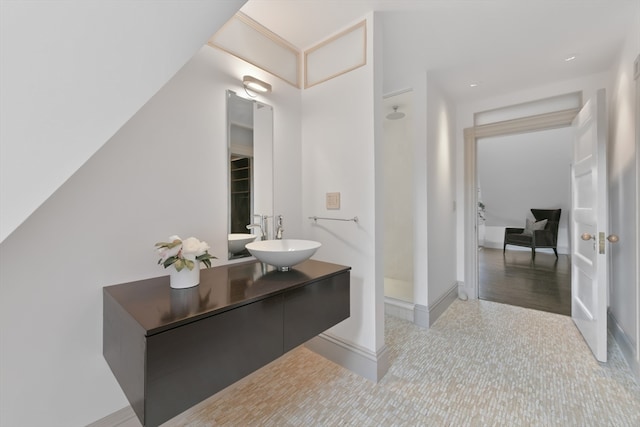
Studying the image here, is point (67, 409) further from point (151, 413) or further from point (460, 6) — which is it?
point (460, 6)

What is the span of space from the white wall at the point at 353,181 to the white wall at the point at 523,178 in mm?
4916

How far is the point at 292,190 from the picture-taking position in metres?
2.13

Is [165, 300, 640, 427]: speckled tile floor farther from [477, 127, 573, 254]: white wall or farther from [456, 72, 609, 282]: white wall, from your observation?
[477, 127, 573, 254]: white wall

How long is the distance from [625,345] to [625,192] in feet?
3.82

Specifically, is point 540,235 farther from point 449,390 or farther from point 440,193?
point 449,390

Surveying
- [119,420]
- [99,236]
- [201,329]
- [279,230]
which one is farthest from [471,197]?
[119,420]

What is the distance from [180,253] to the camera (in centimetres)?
121

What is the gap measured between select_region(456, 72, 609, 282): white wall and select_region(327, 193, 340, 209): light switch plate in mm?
2162

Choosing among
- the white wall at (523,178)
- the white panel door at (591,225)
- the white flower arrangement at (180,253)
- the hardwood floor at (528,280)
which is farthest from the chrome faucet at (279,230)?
the white wall at (523,178)

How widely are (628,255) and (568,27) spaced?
5.73 feet

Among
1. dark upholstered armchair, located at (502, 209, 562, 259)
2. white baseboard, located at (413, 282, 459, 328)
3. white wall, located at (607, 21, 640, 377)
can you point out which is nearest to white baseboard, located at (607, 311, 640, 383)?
white wall, located at (607, 21, 640, 377)

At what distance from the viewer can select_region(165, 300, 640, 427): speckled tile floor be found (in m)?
1.45

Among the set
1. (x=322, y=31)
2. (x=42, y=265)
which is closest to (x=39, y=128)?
(x=42, y=265)

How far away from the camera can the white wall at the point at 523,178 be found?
19.3ft
